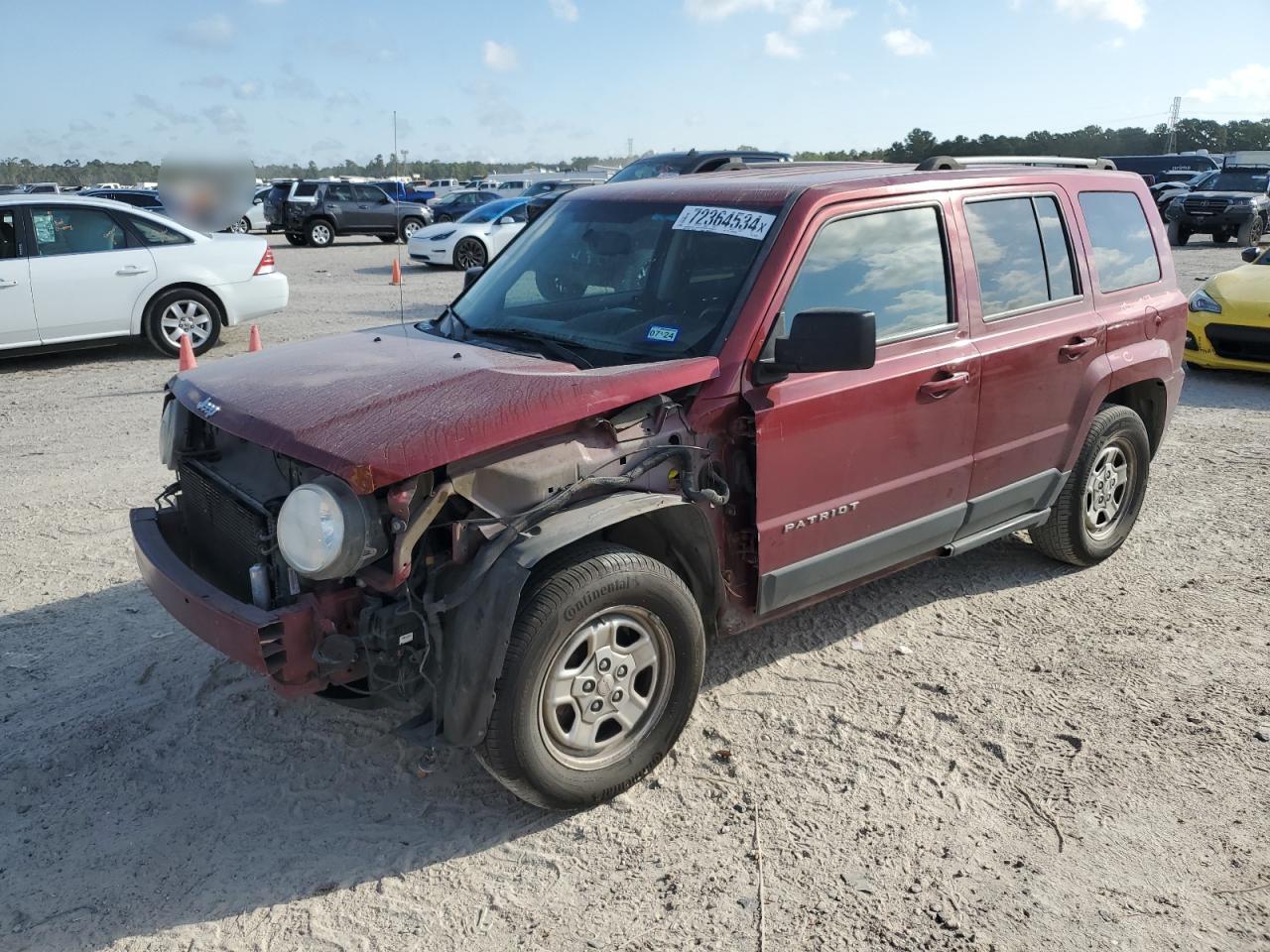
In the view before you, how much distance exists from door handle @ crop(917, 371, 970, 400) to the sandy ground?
115 cm

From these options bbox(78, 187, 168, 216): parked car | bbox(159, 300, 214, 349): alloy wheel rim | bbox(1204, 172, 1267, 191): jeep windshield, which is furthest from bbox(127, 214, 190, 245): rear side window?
bbox(1204, 172, 1267, 191): jeep windshield

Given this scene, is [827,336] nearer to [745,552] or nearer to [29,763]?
[745,552]

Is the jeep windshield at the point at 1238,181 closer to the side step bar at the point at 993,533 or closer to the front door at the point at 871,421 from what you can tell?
the side step bar at the point at 993,533

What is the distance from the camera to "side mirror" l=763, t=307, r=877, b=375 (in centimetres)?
328

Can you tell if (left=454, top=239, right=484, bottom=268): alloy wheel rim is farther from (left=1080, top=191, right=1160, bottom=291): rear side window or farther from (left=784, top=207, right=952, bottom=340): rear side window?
(left=784, top=207, right=952, bottom=340): rear side window

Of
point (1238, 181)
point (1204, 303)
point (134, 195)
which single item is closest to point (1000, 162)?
point (1204, 303)

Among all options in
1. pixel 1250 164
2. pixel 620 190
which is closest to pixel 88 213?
pixel 620 190

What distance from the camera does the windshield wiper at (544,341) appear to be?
3756 millimetres

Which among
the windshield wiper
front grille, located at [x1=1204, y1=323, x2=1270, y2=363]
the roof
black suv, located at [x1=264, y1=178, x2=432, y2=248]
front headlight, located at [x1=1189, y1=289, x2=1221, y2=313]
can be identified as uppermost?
black suv, located at [x1=264, y1=178, x2=432, y2=248]

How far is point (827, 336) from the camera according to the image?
3293 mm

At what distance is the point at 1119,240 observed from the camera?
5188 mm

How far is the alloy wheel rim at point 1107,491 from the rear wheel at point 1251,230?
23124 mm

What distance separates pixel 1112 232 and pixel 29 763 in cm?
525

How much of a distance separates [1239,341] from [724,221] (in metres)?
8.15
